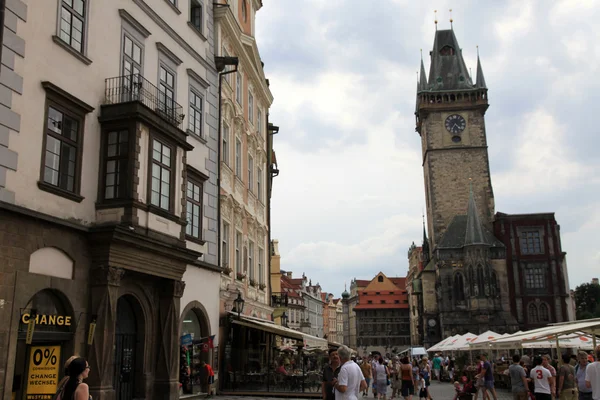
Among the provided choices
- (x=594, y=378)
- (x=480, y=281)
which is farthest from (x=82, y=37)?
(x=480, y=281)

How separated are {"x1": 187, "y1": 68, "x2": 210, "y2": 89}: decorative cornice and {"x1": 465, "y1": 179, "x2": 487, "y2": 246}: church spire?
5542cm

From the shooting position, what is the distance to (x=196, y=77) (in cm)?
2098

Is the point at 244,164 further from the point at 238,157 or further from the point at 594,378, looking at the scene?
the point at 594,378

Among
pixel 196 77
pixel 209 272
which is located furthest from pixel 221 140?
pixel 209 272

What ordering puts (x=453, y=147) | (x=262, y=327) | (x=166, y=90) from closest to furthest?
(x=166, y=90)
(x=262, y=327)
(x=453, y=147)

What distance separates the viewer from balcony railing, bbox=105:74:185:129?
15.9m

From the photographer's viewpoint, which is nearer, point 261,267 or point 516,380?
point 516,380

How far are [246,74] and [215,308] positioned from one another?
12.5 meters

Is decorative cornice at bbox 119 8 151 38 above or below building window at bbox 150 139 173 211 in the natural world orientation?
above

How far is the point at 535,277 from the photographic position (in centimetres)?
7100

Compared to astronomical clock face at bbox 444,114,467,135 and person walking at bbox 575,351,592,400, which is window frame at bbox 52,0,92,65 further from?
astronomical clock face at bbox 444,114,467,135

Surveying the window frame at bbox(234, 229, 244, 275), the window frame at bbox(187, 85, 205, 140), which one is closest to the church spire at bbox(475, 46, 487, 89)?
the window frame at bbox(234, 229, 244, 275)

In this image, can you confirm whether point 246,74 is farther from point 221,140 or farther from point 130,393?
point 130,393

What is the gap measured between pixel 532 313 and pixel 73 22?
6621 cm
